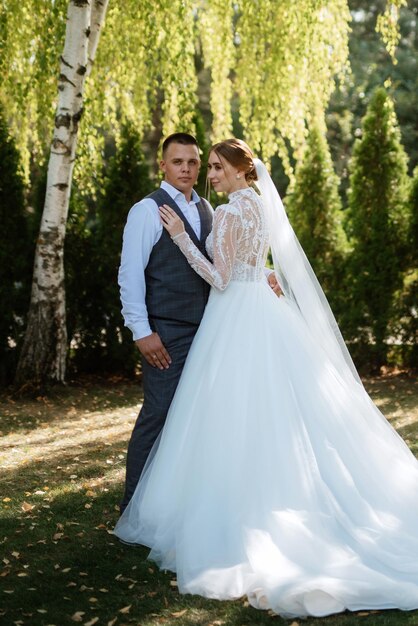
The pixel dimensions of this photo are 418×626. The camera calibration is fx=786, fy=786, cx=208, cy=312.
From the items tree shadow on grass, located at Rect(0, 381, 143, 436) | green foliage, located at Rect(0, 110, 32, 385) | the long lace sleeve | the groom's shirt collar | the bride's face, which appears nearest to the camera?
the long lace sleeve

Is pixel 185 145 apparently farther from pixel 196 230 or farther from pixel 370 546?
pixel 370 546

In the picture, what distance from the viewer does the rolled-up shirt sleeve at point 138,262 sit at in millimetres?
3928

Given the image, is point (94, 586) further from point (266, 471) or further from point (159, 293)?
point (159, 293)

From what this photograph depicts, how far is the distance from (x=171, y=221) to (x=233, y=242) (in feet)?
1.07

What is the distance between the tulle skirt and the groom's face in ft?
2.00

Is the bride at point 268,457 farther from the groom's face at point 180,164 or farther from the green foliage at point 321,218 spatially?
the green foliage at point 321,218

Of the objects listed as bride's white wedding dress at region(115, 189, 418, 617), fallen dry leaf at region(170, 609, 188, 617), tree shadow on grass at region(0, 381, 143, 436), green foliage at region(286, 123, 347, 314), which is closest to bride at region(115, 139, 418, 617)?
bride's white wedding dress at region(115, 189, 418, 617)

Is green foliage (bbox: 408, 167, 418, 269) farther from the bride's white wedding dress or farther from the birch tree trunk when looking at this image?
the bride's white wedding dress

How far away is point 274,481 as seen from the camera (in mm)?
3533

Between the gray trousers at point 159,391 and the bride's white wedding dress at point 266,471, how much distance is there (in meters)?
0.10

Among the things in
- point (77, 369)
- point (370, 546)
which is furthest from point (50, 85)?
point (370, 546)

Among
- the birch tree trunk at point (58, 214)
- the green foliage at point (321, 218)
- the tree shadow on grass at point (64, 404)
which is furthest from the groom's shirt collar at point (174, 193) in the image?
the green foliage at point (321, 218)

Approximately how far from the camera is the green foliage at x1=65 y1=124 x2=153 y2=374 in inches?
339

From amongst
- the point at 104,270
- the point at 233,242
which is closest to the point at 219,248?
the point at 233,242
